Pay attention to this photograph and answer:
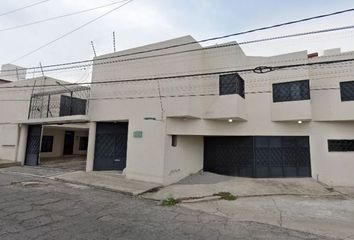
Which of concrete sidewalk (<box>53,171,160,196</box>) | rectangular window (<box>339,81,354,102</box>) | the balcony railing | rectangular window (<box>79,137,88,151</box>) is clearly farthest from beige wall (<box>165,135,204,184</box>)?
rectangular window (<box>79,137,88,151</box>)

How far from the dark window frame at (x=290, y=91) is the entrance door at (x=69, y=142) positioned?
19686 mm

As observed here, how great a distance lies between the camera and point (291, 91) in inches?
494

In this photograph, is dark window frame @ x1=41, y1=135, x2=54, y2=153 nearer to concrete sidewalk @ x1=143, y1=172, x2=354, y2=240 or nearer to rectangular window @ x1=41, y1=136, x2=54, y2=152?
rectangular window @ x1=41, y1=136, x2=54, y2=152

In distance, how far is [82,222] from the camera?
19.9 ft

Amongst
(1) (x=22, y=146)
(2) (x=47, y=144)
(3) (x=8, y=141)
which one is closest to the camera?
(1) (x=22, y=146)

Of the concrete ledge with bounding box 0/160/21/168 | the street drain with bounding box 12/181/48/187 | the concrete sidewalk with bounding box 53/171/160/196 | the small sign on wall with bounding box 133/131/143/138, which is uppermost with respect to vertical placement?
the small sign on wall with bounding box 133/131/143/138

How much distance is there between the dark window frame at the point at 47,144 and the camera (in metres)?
21.4

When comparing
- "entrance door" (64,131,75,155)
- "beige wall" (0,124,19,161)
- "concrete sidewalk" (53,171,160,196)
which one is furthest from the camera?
"entrance door" (64,131,75,155)

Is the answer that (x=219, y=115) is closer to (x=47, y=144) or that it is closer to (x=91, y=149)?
(x=91, y=149)

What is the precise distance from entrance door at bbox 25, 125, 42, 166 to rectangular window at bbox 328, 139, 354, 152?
1774 cm

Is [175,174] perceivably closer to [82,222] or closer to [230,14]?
[82,222]

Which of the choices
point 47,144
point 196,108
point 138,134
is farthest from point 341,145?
point 47,144

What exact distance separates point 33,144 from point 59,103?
3.54 meters

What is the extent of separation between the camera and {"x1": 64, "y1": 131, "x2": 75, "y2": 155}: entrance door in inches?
937
